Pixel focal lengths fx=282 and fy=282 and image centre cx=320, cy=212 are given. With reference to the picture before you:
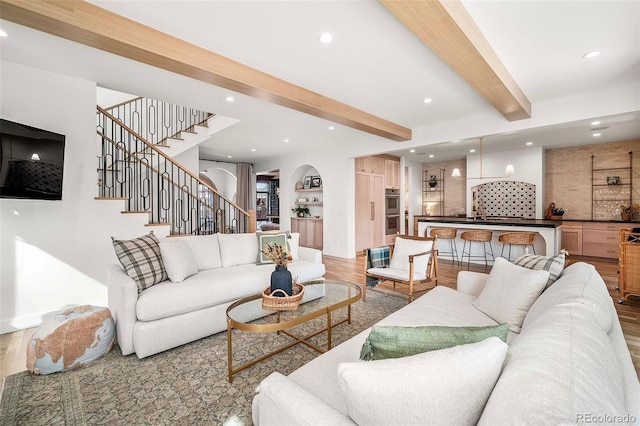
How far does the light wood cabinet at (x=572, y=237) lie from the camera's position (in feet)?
20.8

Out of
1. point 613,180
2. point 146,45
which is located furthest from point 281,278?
point 613,180

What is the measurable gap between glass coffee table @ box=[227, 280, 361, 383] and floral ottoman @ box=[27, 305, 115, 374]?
3.49 ft

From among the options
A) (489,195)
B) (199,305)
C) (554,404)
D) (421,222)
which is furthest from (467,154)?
(554,404)

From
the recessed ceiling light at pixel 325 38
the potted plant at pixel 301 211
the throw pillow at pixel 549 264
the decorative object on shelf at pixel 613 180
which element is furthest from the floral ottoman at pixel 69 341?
the decorative object on shelf at pixel 613 180

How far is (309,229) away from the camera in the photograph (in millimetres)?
7836

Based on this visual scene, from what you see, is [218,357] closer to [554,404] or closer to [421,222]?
[554,404]

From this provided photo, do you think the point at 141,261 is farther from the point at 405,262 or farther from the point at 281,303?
the point at 405,262

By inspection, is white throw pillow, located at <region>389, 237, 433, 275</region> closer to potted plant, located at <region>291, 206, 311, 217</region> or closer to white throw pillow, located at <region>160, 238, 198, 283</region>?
white throw pillow, located at <region>160, 238, 198, 283</region>

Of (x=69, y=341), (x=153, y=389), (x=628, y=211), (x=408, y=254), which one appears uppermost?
(x=628, y=211)

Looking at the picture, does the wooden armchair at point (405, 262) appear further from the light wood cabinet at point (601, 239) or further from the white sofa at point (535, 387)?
the light wood cabinet at point (601, 239)

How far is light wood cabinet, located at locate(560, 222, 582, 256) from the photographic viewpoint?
6.35 meters

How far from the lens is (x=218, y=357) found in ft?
7.63

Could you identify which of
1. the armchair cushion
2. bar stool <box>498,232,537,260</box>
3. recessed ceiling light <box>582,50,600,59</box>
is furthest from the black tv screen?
bar stool <box>498,232,537,260</box>

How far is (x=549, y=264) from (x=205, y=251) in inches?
129
